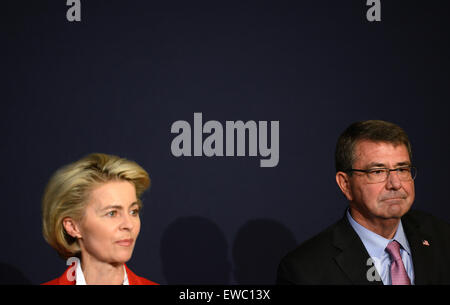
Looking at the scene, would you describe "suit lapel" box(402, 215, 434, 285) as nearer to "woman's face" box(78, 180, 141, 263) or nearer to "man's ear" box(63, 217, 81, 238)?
"woman's face" box(78, 180, 141, 263)

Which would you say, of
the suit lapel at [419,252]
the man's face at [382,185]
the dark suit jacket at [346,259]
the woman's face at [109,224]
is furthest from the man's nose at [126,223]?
the suit lapel at [419,252]

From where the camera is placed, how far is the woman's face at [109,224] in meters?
2.19

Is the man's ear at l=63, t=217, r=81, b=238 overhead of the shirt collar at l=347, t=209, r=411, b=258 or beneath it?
overhead

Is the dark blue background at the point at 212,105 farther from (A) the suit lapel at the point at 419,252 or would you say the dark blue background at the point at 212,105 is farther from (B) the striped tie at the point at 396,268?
(B) the striped tie at the point at 396,268

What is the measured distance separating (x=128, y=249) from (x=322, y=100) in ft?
5.62

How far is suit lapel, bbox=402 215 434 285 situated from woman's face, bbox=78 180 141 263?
1314mm

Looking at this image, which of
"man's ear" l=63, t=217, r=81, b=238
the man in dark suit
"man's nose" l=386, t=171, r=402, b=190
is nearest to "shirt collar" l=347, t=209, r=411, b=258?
the man in dark suit

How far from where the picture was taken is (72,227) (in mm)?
2254

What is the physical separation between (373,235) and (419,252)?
0.24m

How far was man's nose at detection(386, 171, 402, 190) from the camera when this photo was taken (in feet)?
7.61

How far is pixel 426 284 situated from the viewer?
2.35m

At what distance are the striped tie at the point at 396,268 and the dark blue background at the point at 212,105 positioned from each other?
903 millimetres

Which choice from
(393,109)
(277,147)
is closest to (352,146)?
(277,147)

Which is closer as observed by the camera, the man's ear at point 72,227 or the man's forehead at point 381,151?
the man's ear at point 72,227
